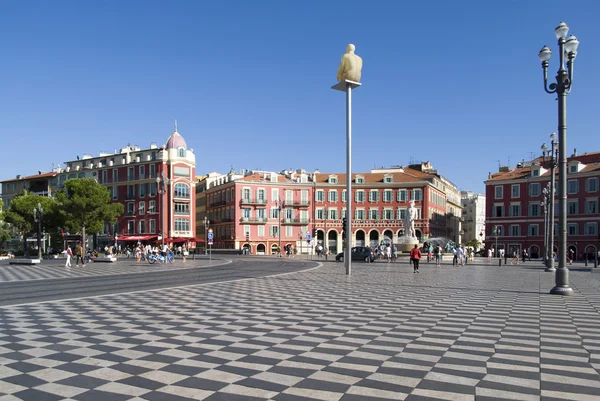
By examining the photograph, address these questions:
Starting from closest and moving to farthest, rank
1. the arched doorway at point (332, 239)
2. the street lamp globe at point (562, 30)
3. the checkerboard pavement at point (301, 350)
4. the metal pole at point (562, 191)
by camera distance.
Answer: the checkerboard pavement at point (301, 350) < the metal pole at point (562, 191) < the street lamp globe at point (562, 30) < the arched doorway at point (332, 239)

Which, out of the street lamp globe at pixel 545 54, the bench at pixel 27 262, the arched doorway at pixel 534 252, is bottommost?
the arched doorway at pixel 534 252

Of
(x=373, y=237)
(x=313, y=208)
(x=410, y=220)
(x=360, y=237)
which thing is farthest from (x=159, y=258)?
(x=373, y=237)

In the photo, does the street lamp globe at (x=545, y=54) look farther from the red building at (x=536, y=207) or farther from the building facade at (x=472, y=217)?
the building facade at (x=472, y=217)

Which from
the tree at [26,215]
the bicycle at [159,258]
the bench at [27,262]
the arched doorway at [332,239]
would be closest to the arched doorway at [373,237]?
the arched doorway at [332,239]

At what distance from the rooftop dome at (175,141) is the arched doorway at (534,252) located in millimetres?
52608

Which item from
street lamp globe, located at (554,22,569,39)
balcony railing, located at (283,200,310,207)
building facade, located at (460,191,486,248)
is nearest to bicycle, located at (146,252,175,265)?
street lamp globe, located at (554,22,569,39)

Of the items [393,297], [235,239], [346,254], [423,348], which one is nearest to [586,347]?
[423,348]

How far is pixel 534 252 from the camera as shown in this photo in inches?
2862

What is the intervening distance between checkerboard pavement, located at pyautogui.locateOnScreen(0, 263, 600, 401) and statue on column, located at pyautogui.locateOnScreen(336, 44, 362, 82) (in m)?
14.5

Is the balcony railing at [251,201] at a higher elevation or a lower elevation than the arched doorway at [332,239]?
higher

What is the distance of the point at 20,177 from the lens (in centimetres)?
10050

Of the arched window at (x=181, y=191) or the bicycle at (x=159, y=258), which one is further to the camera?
the arched window at (x=181, y=191)

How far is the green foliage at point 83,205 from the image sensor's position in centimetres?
5884

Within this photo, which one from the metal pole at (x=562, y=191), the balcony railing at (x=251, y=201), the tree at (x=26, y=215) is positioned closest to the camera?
the metal pole at (x=562, y=191)
